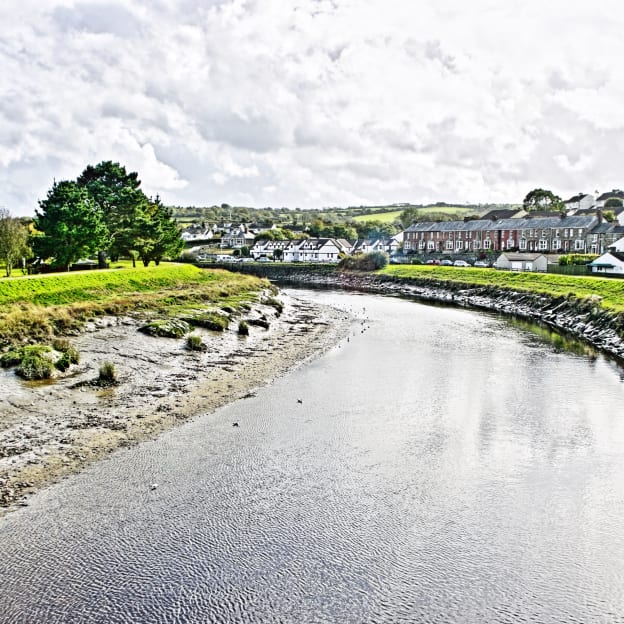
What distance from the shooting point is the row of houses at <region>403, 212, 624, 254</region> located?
371 ft

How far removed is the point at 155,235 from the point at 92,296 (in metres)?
25.5

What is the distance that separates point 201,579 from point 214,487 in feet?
15.2

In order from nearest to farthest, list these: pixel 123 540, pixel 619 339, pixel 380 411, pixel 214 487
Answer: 1. pixel 123 540
2. pixel 214 487
3. pixel 380 411
4. pixel 619 339

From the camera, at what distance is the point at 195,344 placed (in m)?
36.4

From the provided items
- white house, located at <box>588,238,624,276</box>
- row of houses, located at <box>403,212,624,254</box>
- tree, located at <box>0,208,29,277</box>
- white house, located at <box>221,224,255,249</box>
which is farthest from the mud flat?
white house, located at <box>221,224,255,249</box>

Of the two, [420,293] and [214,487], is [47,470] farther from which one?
[420,293]

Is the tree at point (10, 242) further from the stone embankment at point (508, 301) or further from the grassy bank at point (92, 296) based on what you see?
the stone embankment at point (508, 301)

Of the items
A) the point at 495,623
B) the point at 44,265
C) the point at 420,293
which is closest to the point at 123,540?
the point at 495,623

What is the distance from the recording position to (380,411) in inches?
1008

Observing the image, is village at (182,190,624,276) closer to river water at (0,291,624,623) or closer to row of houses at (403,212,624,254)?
row of houses at (403,212,624,254)

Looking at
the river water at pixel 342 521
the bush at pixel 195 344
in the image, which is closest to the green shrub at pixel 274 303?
the bush at pixel 195 344

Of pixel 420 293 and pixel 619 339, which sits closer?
pixel 619 339

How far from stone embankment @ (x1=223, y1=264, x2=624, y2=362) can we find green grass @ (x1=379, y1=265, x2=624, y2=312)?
3.49 feet

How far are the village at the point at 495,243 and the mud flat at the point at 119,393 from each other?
56200 millimetres
